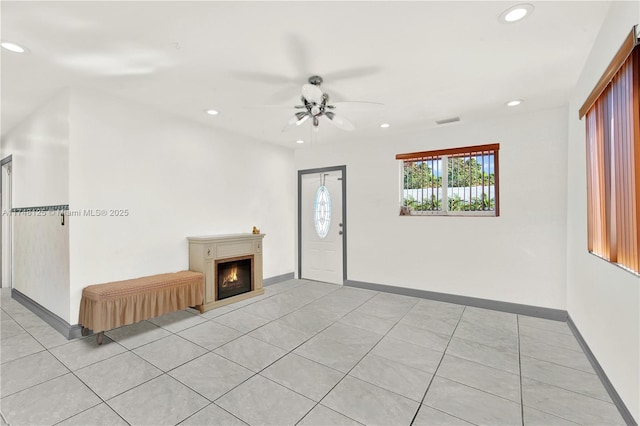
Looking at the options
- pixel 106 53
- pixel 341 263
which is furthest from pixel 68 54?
pixel 341 263

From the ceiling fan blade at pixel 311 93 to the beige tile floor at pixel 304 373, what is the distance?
2.36 metres

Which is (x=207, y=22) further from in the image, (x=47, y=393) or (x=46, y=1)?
(x=47, y=393)

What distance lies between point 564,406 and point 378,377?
4.10ft

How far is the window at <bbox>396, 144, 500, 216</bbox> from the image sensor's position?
4.02 metres

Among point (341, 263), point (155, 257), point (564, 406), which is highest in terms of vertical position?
point (155, 257)

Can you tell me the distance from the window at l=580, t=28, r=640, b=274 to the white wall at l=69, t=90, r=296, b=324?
14.5ft

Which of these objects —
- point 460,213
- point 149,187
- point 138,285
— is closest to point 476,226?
point 460,213

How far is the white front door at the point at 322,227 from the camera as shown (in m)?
5.41

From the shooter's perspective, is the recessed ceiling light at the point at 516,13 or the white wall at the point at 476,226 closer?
the recessed ceiling light at the point at 516,13

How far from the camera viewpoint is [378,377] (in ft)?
7.54

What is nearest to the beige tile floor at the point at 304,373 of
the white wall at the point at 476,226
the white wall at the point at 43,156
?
the white wall at the point at 476,226

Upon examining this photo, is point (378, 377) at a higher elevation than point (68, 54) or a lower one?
lower

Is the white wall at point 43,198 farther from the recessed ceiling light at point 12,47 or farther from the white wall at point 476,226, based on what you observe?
the white wall at point 476,226

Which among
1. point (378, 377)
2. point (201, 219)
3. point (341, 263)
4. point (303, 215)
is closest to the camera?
point (378, 377)
